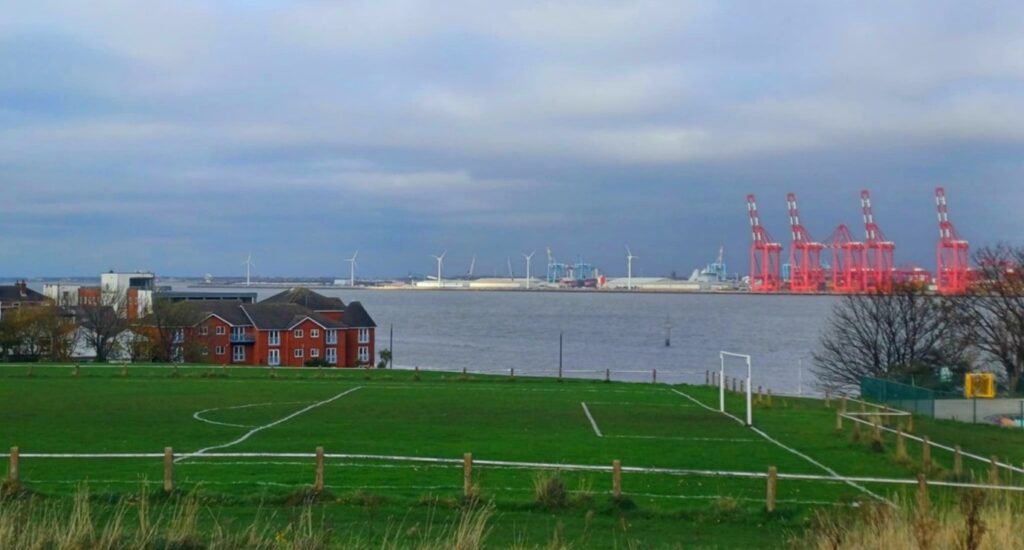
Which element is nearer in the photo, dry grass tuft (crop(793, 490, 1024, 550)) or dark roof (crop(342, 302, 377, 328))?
dry grass tuft (crop(793, 490, 1024, 550))

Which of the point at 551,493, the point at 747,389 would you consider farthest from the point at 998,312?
the point at 551,493

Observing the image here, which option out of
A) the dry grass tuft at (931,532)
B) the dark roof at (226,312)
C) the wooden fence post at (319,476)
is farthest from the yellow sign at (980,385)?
the dark roof at (226,312)

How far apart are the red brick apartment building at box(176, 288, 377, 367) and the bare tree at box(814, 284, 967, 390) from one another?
122 feet

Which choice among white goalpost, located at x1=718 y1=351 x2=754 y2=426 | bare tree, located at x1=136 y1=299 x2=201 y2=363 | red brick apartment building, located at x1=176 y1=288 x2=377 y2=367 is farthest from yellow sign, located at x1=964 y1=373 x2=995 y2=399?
bare tree, located at x1=136 y1=299 x2=201 y2=363

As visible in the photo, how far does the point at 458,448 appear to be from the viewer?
2455cm

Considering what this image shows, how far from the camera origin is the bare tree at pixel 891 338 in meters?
61.2

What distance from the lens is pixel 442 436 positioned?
90.4 feet

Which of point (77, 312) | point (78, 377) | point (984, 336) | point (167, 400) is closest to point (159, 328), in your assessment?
point (77, 312)

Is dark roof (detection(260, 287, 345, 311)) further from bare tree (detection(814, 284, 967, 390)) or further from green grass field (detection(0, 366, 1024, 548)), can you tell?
green grass field (detection(0, 366, 1024, 548))

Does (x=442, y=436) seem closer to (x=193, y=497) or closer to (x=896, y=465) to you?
(x=896, y=465)

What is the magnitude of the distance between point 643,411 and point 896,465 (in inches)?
573

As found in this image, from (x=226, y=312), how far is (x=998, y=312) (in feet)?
179

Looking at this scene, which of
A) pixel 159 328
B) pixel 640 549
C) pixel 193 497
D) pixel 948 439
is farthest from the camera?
pixel 159 328

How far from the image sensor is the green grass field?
1548 cm
